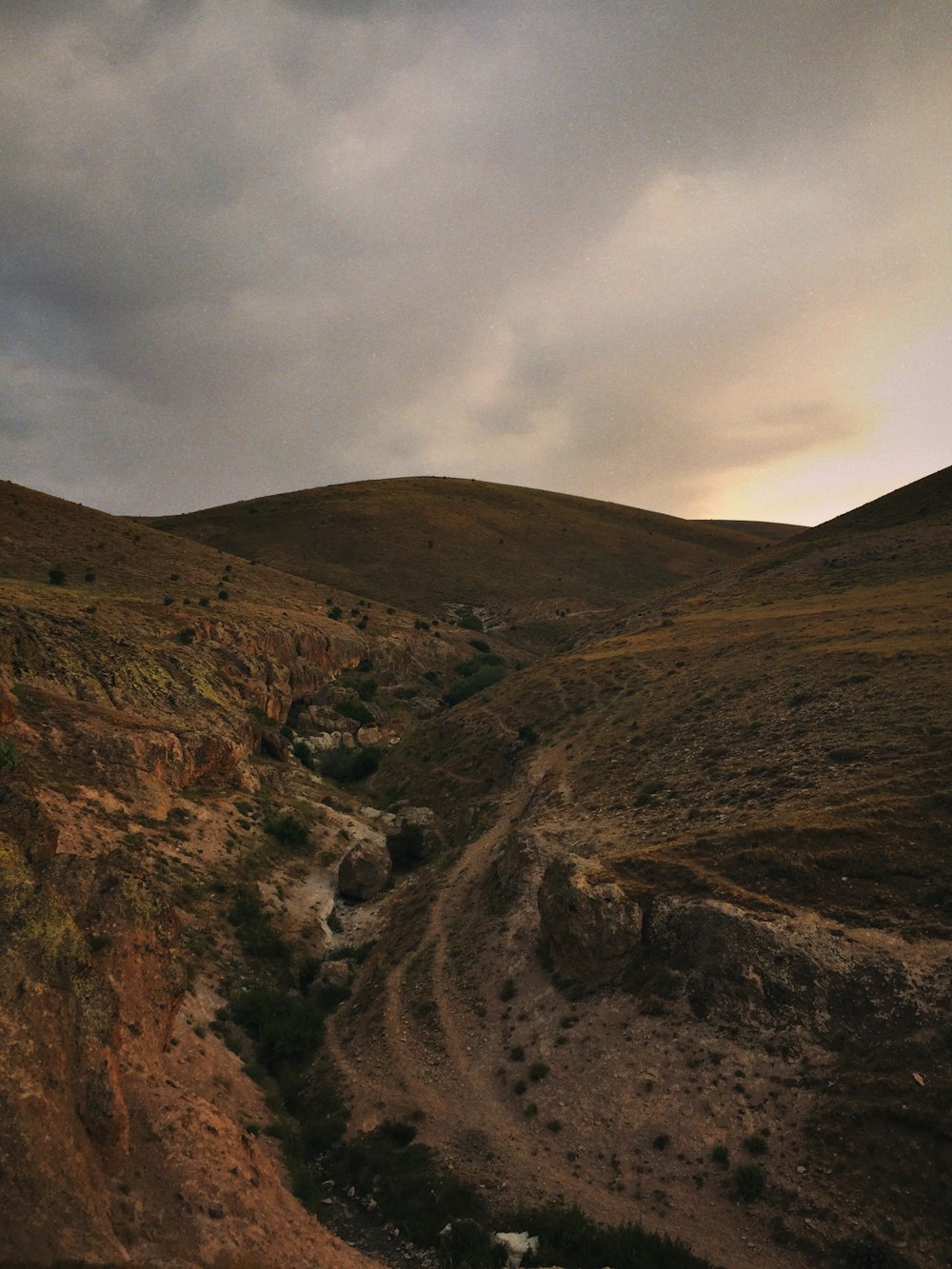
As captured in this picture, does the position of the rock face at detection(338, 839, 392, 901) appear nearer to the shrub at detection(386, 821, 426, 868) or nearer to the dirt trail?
the shrub at detection(386, 821, 426, 868)

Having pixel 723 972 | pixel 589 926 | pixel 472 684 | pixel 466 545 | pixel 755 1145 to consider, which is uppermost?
pixel 466 545

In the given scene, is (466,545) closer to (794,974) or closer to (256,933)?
(256,933)

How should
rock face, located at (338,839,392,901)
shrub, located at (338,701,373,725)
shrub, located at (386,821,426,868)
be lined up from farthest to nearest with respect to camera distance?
shrub, located at (338,701,373,725)
shrub, located at (386,821,426,868)
rock face, located at (338,839,392,901)

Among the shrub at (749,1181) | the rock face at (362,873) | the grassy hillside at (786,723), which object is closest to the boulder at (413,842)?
the rock face at (362,873)

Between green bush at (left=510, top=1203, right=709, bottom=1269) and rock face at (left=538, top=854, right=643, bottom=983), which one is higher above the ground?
rock face at (left=538, top=854, right=643, bottom=983)

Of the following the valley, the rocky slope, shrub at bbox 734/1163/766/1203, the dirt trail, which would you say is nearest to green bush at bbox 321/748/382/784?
the valley

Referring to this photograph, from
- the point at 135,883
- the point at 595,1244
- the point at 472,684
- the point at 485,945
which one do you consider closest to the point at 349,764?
the point at 472,684

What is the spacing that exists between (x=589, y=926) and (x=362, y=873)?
13.3 m

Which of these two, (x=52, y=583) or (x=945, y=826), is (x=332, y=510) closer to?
(x=52, y=583)

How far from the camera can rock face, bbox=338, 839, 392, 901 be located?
1231 inches

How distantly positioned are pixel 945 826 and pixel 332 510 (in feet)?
396

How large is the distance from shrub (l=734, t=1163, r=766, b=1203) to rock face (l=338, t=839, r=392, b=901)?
19514 millimetres

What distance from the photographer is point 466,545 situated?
4783 inches

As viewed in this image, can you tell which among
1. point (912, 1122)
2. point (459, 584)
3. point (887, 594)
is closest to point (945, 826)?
point (912, 1122)
